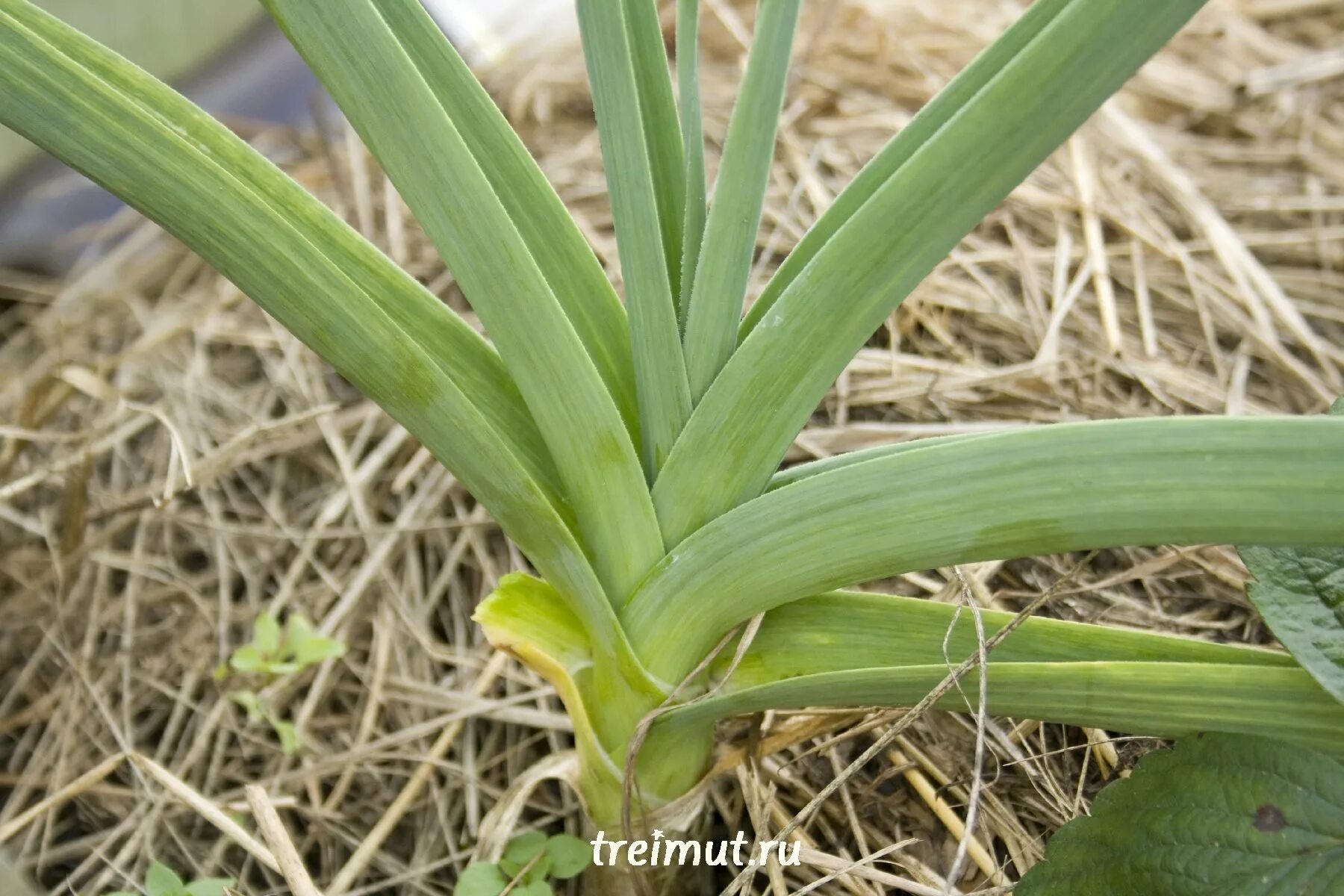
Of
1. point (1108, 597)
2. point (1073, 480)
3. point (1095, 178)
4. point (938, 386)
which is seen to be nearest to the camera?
point (1073, 480)

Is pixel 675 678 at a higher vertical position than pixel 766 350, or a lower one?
lower

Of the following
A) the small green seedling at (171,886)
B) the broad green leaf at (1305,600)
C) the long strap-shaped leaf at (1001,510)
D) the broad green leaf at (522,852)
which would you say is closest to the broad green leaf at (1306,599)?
the broad green leaf at (1305,600)

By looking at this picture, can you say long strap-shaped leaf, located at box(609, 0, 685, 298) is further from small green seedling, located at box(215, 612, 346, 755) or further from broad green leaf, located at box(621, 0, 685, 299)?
small green seedling, located at box(215, 612, 346, 755)

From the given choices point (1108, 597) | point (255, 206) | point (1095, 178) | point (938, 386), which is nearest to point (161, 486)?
point (255, 206)

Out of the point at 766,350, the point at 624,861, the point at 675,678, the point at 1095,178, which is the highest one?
the point at 1095,178

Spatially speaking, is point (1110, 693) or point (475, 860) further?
point (475, 860)

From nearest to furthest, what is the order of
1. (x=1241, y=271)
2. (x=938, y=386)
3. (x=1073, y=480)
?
A: (x=1073, y=480) → (x=938, y=386) → (x=1241, y=271)

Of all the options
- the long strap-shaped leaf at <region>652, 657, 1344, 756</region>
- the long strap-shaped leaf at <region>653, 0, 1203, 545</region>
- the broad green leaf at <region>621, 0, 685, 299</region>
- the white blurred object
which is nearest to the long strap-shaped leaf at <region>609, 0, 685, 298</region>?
the broad green leaf at <region>621, 0, 685, 299</region>

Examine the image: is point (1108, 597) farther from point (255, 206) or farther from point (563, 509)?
point (255, 206)

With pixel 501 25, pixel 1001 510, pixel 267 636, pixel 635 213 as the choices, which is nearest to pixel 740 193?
pixel 635 213
